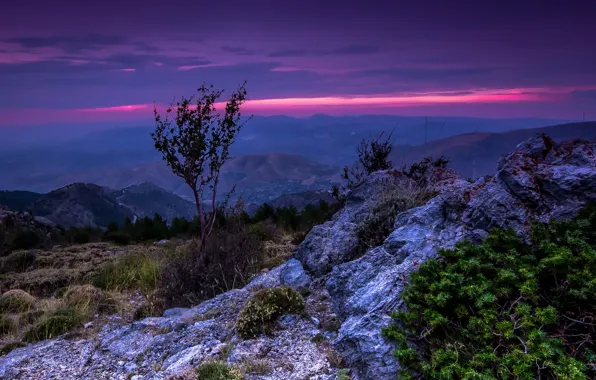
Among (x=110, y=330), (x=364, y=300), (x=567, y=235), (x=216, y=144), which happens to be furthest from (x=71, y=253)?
(x=567, y=235)

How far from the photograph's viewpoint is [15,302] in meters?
9.19

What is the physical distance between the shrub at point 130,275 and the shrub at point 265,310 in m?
4.81

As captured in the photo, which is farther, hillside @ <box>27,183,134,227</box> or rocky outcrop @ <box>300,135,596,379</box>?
hillside @ <box>27,183,134,227</box>

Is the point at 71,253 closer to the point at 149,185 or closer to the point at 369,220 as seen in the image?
the point at 369,220

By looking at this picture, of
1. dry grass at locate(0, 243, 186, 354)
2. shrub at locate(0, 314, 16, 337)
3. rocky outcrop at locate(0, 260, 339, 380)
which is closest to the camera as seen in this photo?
rocky outcrop at locate(0, 260, 339, 380)

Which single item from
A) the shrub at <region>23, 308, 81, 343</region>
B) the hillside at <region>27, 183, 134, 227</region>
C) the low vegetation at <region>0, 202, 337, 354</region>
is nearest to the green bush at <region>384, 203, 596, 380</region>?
the low vegetation at <region>0, 202, 337, 354</region>

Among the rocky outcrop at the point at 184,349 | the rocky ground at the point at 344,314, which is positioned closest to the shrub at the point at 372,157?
the rocky ground at the point at 344,314

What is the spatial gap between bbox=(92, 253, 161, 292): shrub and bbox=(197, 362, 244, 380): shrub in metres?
5.73

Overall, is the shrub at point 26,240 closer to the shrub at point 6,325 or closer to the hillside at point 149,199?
the shrub at point 6,325

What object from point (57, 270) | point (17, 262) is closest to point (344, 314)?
point (57, 270)

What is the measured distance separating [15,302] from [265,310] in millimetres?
6417

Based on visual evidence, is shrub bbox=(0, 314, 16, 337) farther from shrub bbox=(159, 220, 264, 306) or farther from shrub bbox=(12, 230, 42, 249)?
shrub bbox=(12, 230, 42, 249)

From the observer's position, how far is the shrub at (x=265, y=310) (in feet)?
19.3

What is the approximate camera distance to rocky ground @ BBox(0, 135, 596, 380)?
16.1 feet
